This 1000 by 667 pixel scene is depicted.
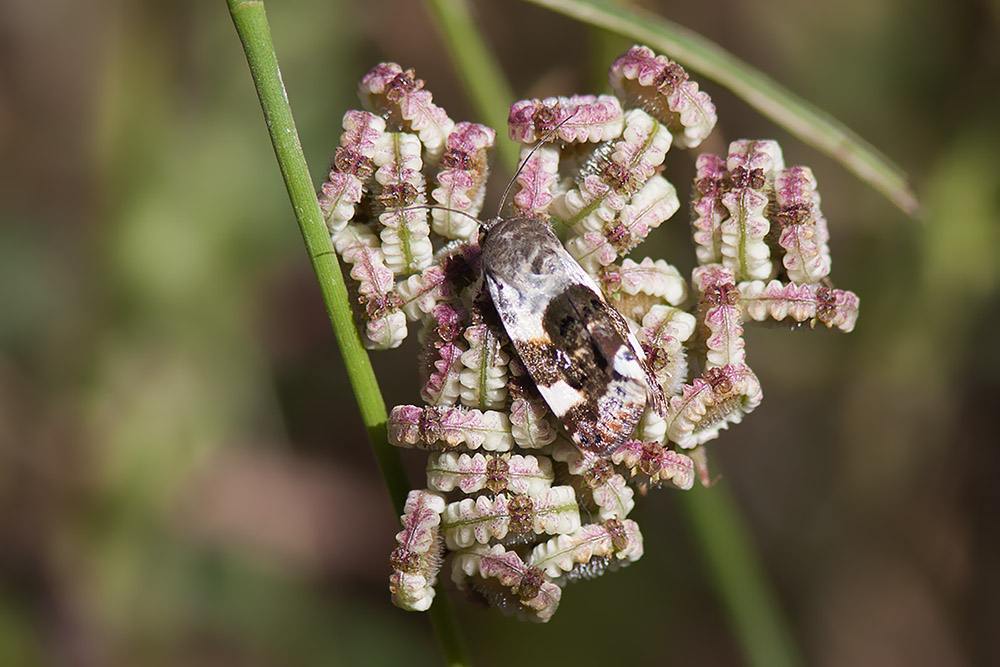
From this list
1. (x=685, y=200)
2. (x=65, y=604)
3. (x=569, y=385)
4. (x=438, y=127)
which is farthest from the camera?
(x=685, y=200)

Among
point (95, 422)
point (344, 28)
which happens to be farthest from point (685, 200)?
point (95, 422)

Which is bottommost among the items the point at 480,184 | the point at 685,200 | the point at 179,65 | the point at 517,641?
the point at 517,641

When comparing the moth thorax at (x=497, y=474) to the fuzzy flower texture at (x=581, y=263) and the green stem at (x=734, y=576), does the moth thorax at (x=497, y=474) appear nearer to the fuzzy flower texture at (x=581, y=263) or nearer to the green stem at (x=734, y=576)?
the fuzzy flower texture at (x=581, y=263)

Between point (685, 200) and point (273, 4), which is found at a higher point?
point (273, 4)

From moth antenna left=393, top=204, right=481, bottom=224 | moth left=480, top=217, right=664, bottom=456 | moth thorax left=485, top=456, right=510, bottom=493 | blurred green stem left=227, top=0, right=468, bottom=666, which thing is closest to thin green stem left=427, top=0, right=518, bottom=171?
moth antenna left=393, top=204, right=481, bottom=224

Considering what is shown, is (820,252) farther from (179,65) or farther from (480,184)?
(179,65)

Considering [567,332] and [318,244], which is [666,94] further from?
[318,244]

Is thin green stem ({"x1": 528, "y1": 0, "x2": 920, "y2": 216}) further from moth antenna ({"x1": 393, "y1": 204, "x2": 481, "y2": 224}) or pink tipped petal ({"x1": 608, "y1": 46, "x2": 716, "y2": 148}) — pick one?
moth antenna ({"x1": 393, "y1": 204, "x2": 481, "y2": 224})
